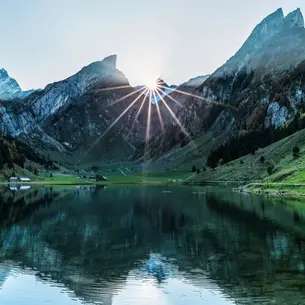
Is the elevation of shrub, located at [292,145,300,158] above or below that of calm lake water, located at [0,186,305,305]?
above

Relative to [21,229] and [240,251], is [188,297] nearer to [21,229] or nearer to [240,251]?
[240,251]

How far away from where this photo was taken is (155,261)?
31.6 metres

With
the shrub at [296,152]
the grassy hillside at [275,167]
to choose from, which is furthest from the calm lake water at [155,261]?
the shrub at [296,152]

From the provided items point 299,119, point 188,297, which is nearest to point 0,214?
point 188,297

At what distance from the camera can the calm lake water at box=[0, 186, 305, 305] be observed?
74.3 ft

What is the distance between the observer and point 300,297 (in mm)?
21391

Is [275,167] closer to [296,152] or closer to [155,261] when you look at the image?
[296,152]

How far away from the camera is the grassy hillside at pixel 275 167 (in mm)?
109875

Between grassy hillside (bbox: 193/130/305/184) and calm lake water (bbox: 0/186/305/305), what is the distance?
55.2 meters

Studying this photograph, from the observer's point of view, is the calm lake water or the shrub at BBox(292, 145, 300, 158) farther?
the shrub at BBox(292, 145, 300, 158)

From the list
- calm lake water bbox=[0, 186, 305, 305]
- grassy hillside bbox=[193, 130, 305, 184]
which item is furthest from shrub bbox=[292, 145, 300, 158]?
calm lake water bbox=[0, 186, 305, 305]

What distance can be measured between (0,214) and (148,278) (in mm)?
46728

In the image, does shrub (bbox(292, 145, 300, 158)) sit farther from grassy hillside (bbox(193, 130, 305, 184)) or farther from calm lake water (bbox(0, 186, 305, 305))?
calm lake water (bbox(0, 186, 305, 305))

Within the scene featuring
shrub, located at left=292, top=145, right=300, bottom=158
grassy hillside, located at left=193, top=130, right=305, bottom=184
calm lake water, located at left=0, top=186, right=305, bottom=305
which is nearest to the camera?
calm lake water, located at left=0, top=186, right=305, bottom=305
